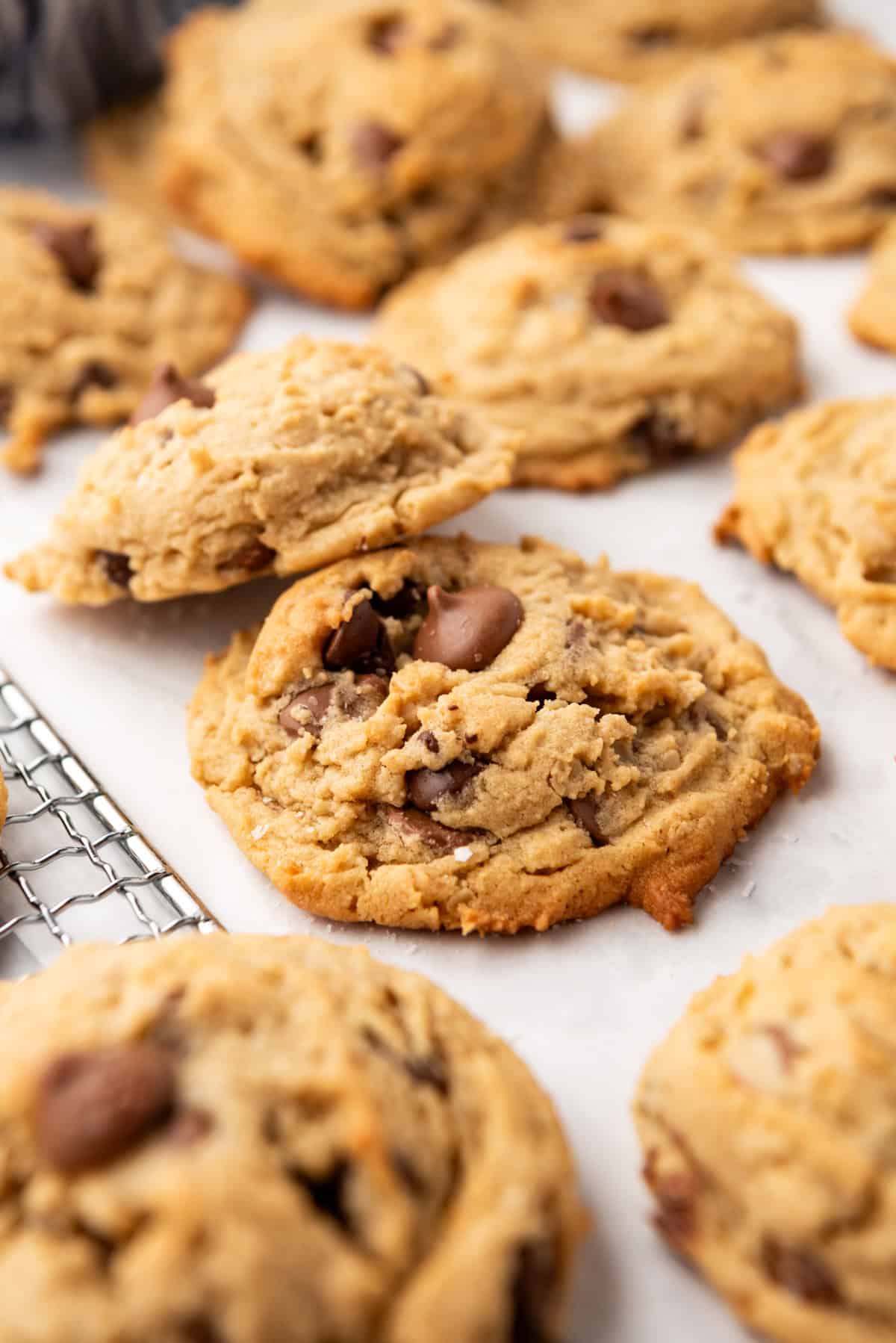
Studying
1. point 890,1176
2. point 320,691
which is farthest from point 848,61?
point 890,1176

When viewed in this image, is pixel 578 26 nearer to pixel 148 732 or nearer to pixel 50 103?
pixel 50 103

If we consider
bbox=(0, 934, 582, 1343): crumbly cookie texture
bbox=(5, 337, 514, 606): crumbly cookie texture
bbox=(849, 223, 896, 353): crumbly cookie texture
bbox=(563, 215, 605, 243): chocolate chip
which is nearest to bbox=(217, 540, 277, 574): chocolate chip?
bbox=(5, 337, 514, 606): crumbly cookie texture

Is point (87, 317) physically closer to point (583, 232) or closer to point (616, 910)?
point (583, 232)

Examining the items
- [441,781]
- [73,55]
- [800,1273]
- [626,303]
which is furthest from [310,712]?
[73,55]

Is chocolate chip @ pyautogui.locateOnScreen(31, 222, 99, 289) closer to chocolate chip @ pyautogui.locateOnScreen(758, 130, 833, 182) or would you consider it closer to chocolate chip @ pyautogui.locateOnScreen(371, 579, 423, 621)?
chocolate chip @ pyautogui.locateOnScreen(371, 579, 423, 621)

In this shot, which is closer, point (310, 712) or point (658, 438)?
point (310, 712)

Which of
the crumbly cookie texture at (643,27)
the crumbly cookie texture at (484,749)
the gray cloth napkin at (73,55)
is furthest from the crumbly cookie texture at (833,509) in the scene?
the gray cloth napkin at (73,55)
